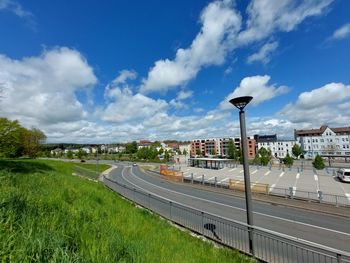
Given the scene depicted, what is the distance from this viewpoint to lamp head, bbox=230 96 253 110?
886 cm

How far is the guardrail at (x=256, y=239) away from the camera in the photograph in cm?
621

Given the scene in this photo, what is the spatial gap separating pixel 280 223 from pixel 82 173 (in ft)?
86.0

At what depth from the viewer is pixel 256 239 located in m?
8.38

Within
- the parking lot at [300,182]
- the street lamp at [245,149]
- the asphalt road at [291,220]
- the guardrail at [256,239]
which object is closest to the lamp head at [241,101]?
the street lamp at [245,149]

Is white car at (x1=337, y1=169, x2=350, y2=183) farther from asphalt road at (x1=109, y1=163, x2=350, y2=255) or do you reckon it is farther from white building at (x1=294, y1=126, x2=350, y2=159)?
white building at (x1=294, y1=126, x2=350, y2=159)

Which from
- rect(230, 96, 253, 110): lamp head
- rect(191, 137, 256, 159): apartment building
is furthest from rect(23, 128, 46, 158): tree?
rect(191, 137, 256, 159): apartment building

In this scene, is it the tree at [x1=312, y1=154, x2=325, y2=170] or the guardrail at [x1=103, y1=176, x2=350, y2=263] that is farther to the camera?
the tree at [x1=312, y1=154, x2=325, y2=170]

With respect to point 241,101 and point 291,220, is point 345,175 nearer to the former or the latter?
point 291,220

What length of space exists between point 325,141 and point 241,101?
122209mm

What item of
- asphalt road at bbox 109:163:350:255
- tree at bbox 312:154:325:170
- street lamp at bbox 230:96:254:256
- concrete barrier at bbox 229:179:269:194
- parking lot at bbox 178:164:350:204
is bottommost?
parking lot at bbox 178:164:350:204

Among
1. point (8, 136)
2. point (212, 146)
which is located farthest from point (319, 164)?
point (212, 146)

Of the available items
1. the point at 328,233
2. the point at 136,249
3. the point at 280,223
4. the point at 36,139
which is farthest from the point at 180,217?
the point at 36,139

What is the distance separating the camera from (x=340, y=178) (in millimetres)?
34781

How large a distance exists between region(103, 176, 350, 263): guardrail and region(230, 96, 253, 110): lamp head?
418 centimetres
